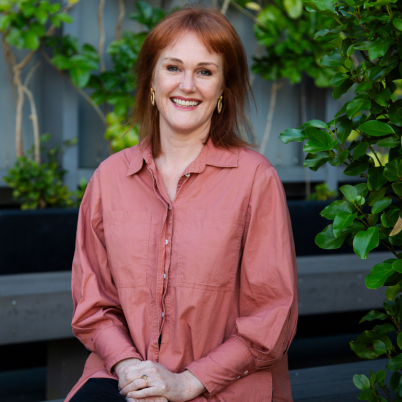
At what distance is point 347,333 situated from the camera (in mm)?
4055

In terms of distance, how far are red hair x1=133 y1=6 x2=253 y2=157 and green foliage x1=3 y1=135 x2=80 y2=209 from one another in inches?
79.5

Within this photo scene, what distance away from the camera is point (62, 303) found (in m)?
2.64

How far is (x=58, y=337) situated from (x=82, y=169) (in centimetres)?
163

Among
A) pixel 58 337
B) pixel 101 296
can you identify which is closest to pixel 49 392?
pixel 58 337

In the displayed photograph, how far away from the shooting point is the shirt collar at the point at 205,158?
5.07 feet

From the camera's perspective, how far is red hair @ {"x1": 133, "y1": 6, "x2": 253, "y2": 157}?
1.52 m

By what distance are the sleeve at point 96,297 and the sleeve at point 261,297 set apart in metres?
0.24

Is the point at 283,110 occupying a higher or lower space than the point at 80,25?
lower

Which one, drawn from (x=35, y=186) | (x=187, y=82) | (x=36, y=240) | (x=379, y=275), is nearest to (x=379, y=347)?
(x=379, y=275)

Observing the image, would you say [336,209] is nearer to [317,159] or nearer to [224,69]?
[317,159]

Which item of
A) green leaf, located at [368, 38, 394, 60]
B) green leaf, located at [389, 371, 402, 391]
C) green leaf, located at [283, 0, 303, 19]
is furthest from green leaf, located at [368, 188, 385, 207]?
green leaf, located at [283, 0, 303, 19]

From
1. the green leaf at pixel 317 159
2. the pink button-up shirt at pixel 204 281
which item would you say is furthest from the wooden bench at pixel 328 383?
the green leaf at pixel 317 159

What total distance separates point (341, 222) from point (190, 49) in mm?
687

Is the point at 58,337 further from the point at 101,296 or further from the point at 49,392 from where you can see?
the point at 101,296
